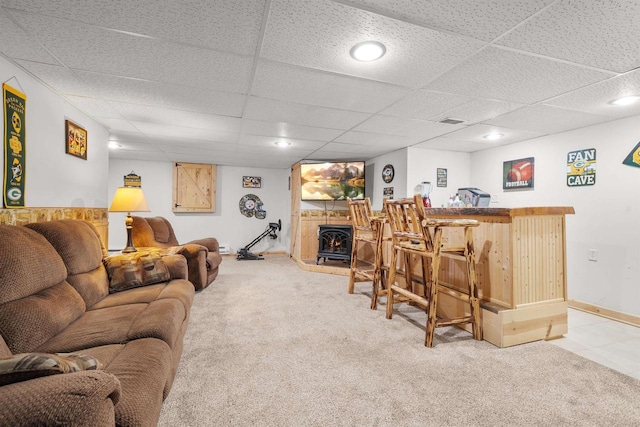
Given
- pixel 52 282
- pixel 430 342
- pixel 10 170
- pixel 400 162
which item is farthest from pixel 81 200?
pixel 400 162

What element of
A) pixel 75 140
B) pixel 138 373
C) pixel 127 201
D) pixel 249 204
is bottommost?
pixel 138 373

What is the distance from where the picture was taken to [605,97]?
261 centimetres

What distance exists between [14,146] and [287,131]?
2605 mm

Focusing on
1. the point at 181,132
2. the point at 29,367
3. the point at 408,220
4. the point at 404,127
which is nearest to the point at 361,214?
the point at 408,220

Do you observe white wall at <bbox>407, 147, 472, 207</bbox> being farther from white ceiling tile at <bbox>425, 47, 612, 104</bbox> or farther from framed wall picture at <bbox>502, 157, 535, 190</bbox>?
white ceiling tile at <bbox>425, 47, 612, 104</bbox>

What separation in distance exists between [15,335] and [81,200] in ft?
7.53

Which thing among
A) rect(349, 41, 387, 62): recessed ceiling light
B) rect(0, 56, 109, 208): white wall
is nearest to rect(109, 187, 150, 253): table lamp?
rect(0, 56, 109, 208): white wall

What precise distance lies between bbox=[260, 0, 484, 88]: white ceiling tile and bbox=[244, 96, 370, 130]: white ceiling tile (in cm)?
87

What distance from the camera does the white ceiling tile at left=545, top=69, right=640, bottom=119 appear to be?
229 cm

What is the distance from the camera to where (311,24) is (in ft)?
5.34

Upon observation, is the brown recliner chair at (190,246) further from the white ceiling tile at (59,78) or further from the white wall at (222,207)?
the white wall at (222,207)

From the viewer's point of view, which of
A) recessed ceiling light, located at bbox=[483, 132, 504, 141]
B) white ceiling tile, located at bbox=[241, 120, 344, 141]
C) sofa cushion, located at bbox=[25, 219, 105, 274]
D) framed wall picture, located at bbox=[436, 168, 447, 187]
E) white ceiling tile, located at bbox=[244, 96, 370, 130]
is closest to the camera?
sofa cushion, located at bbox=[25, 219, 105, 274]

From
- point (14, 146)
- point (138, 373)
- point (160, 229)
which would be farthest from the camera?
point (160, 229)

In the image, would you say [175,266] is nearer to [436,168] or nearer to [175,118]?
[175,118]
